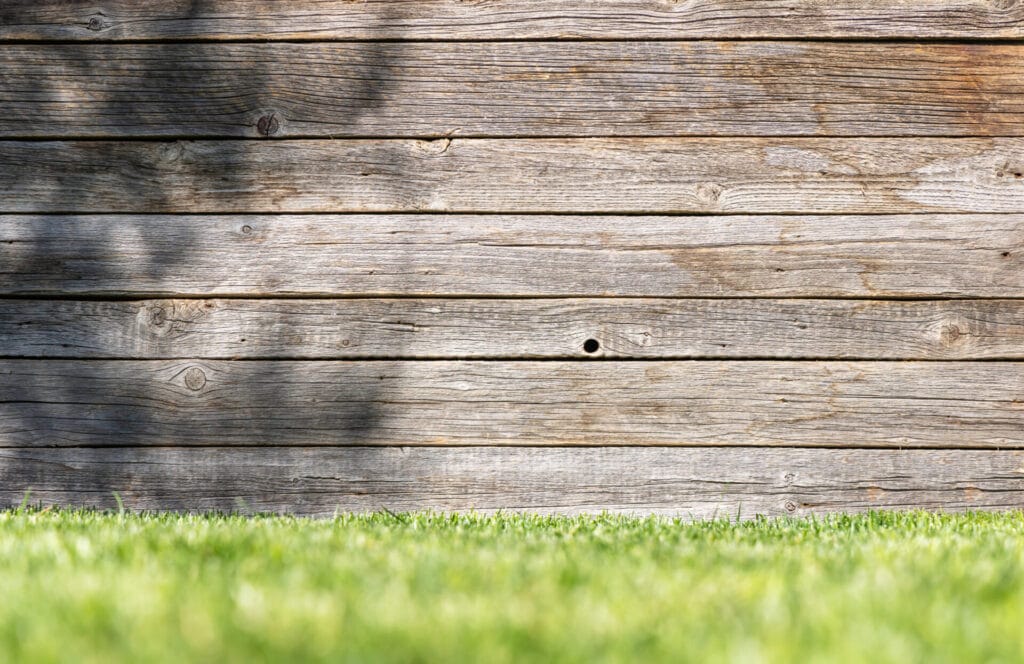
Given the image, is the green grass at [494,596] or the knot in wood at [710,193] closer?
the green grass at [494,596]

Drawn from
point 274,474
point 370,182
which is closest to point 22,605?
point 274,474

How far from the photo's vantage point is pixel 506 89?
3.52 meters

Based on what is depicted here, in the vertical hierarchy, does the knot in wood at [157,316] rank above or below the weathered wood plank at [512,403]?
above

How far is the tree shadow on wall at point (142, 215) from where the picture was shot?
11.4 feet

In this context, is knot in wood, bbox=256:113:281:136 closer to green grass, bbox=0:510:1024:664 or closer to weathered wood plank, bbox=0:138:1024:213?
weathered wood plank, bbox=0:138:1024:213

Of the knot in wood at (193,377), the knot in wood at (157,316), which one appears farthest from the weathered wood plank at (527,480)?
the knot in wood at (157,316)

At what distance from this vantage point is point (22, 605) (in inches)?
64.2

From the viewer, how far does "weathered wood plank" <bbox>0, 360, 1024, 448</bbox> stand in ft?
11.3

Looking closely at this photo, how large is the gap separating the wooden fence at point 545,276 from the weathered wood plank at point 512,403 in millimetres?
11

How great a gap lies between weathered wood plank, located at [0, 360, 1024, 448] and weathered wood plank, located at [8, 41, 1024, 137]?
956mm

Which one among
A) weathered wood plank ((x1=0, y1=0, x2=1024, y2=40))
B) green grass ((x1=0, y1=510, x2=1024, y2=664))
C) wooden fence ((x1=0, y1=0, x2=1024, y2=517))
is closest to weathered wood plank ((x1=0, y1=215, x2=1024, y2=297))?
wooden fence ((x1=0, y1=0, x2=1024, y2=517))

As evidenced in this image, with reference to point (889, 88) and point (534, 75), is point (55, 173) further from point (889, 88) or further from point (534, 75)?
point (889, 88)

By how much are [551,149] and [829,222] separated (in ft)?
3.77

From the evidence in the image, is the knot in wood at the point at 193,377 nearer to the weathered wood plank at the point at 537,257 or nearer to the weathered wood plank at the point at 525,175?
the weathered wood plank at the point at 537,257
